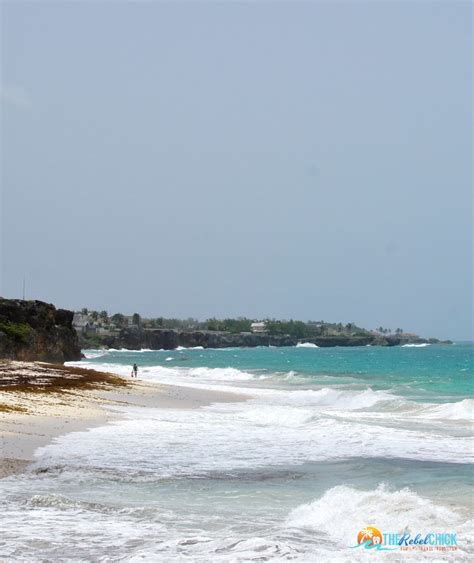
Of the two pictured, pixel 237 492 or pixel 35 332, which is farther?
pixel 35 332

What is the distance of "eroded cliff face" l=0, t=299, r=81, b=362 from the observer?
6469cm

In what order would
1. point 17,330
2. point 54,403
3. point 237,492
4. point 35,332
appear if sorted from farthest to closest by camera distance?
point 35,332 → point 17,330 → point 54,403 → point 237,492

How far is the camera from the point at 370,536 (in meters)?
9.16

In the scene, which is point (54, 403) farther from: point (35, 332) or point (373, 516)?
point (35, 332)

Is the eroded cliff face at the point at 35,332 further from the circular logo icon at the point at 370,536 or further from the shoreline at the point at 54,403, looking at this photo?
the circular logo icon at the point at 370,536

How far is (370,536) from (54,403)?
19074mm

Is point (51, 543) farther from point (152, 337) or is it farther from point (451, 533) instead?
point (152, 337)

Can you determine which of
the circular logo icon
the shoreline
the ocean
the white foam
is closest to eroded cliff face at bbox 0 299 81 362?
the shoreline

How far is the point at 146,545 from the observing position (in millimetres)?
8672

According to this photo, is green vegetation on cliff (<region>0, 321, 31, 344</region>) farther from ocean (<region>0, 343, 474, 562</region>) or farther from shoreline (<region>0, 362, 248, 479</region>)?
ocean (<region>0, 343, 474, 562</region>)

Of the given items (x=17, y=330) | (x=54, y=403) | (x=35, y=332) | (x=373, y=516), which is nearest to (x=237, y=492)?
(x=373, y=516)

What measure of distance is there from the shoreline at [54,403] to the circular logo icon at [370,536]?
22.0 feet

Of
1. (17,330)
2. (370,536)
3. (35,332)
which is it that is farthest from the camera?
(35,332)

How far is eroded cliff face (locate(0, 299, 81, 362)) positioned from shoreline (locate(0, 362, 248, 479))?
19.5 m
